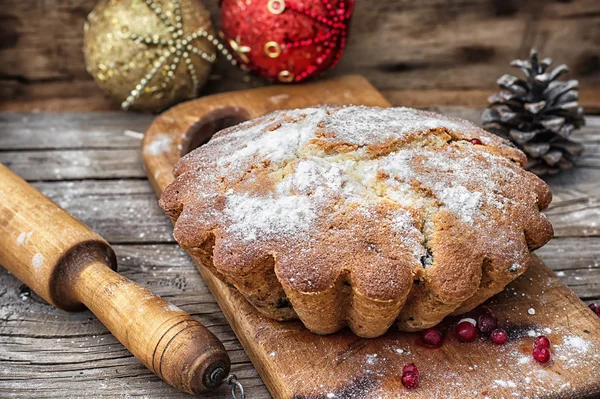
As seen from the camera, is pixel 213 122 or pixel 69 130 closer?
pixel 213 122

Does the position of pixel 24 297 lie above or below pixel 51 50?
below

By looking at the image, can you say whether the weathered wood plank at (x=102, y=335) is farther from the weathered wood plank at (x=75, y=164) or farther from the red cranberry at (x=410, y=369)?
the weathered wood plank at (x=75, y=164)

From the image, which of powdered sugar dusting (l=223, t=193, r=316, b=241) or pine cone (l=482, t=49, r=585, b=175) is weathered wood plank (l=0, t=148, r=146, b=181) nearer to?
powdered sugar dusting (l=223, t=193, r=316, b=241)

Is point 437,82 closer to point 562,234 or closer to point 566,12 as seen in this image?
point 566,12

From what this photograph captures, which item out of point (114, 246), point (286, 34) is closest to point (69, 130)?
point (114, 246)

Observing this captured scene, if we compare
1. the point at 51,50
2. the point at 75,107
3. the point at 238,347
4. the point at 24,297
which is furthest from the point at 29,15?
the point at 238,347

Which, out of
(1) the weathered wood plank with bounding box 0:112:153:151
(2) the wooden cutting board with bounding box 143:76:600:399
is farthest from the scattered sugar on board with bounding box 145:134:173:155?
(2) the wooden cutting board with bounding box 143:76:600:399

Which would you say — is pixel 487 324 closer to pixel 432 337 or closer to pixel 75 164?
pixel 432 337
